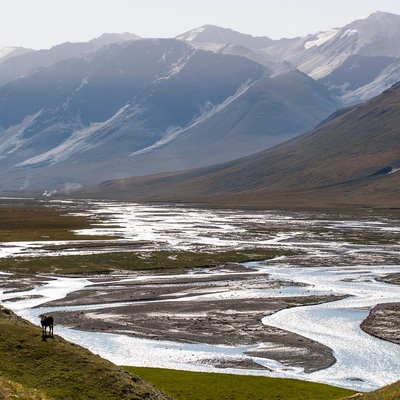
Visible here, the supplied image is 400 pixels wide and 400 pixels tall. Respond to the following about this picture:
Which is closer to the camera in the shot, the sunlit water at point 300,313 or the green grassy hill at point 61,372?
the green grassy hill at point 61,372

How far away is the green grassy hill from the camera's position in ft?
111

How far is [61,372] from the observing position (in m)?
35.6

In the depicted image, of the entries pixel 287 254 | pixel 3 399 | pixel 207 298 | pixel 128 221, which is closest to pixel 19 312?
pixel 207 298

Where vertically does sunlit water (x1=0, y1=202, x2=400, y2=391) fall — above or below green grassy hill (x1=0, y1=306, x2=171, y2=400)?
below

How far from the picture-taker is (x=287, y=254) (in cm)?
11988

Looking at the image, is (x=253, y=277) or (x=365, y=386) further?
(x=253, y=277)

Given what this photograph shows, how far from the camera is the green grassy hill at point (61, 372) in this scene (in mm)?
33750

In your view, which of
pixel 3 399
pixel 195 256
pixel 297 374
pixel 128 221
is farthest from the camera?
pixel 128 221

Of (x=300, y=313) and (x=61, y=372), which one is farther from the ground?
(x=61, y=372)

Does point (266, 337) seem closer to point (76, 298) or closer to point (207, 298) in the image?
point (207, 298)

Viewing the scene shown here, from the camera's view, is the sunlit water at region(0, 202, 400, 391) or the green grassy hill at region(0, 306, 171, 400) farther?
the sunlit water at region(0, 202, 400, 391)

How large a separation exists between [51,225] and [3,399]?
6005 inches

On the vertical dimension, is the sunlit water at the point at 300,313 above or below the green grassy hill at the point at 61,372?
below

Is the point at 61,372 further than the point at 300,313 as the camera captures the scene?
→ No
